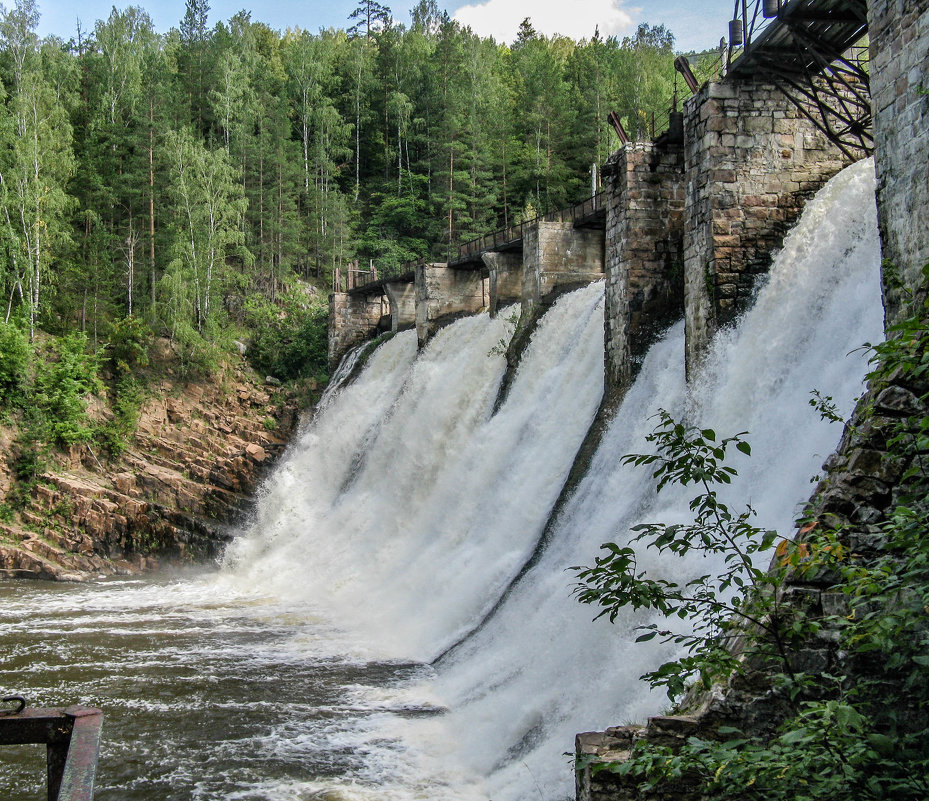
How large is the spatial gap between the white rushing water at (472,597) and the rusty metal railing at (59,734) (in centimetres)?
470

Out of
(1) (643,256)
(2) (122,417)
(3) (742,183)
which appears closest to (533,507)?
(1) (643,256)

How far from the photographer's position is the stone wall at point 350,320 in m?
32.5

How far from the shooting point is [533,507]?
45.1 feet

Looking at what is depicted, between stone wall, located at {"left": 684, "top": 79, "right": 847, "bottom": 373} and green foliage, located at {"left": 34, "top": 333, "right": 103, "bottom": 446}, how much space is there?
1833 centimetres

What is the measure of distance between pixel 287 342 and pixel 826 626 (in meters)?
30.1

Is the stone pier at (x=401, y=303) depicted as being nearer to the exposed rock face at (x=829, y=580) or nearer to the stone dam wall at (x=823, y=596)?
the stone dam wall at (x=823, y=596)

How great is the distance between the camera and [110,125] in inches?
1410

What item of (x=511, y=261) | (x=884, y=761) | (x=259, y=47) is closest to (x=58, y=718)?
(x=884, y=761)

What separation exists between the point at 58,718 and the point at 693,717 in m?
3.43

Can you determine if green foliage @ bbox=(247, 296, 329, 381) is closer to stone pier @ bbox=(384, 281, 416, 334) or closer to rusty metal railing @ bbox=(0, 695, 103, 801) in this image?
stone pier @ bbox=(384, 281, 416, 334)

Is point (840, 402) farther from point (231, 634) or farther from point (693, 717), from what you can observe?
point (231, 634)

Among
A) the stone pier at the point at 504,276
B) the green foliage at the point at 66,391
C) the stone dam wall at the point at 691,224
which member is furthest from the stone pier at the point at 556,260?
the green foliage at the point at 66,391

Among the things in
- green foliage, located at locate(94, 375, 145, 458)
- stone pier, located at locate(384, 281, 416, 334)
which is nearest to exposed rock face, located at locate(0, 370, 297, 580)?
green foliage, located at locate(94, 375, 145, 458)

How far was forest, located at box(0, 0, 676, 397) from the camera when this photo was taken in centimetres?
2875
